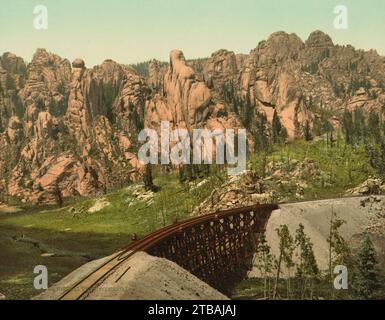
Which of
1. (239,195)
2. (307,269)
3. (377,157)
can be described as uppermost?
(377,157)

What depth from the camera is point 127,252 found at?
56.2 m

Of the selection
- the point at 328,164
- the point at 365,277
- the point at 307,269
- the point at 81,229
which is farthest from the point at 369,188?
the point at 81,229

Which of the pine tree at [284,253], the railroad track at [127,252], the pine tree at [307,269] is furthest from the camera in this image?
the pine tree at [307,269]

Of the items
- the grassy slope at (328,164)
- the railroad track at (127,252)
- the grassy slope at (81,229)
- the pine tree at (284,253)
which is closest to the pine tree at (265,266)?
the pine tree at (284,253)

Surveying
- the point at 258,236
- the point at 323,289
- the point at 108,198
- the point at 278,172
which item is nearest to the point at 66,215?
the point at 108,198

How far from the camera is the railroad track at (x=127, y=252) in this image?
145 feet

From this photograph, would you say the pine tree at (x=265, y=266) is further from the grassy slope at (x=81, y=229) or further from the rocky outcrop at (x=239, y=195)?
the rocky outcrop at (x=239, y=195)

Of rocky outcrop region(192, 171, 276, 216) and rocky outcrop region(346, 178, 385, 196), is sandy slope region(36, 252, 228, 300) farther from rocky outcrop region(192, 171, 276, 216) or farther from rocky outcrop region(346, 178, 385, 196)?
rocky outcrop region(346, 178, 385, 196)

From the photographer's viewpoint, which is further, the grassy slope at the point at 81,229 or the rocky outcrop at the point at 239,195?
the rocky outcrop at the point at 239,195

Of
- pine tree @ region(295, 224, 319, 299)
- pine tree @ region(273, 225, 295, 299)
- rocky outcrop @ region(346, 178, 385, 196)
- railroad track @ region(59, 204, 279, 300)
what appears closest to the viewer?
railroad track @ region(59, 204, 279, 300)

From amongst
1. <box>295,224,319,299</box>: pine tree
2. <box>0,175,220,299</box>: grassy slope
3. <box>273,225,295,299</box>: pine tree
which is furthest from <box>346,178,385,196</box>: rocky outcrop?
<box>295,224,319,299</box>: pine tree

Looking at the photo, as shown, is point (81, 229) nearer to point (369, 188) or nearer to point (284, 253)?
point (369, 188)

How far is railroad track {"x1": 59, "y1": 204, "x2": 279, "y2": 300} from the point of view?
44.3 meters

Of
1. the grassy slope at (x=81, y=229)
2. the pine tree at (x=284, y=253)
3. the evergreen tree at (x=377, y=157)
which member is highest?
the evergreen tree at (x=377, y=157)
